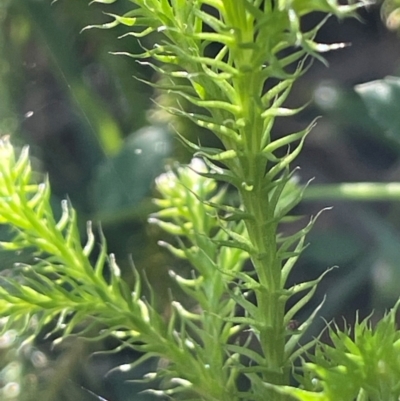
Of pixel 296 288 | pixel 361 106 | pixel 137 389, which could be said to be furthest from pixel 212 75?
pixel 361 106

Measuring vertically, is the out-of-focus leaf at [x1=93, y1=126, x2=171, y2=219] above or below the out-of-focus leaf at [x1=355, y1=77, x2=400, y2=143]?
above

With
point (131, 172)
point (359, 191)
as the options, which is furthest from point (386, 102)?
point (131, 172)

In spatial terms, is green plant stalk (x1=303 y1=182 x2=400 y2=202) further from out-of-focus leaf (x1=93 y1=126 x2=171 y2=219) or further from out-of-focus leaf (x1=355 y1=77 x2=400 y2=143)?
out-of-focus leaf (x1=93 y1=126 x2=171 y2=219)

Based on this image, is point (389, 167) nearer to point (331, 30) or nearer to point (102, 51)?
point (331, 30)

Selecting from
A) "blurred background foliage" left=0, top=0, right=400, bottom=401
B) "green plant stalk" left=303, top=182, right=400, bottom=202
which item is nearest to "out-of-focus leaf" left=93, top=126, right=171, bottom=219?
"blurred background foliage" left=0, top=0, right=400, bottom=401

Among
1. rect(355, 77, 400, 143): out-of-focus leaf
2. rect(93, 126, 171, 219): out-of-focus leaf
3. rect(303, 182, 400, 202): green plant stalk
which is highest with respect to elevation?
rect(93, 126, 171, 219): out-of-focus leaf

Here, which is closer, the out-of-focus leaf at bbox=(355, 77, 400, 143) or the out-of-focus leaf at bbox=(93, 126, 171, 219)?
the out-of-focus leaf at bbox=(355, 77, 400, 143)

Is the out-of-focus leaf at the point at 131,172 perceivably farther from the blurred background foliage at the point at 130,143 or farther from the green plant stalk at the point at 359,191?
the green plant stalk at the point at 359,191
